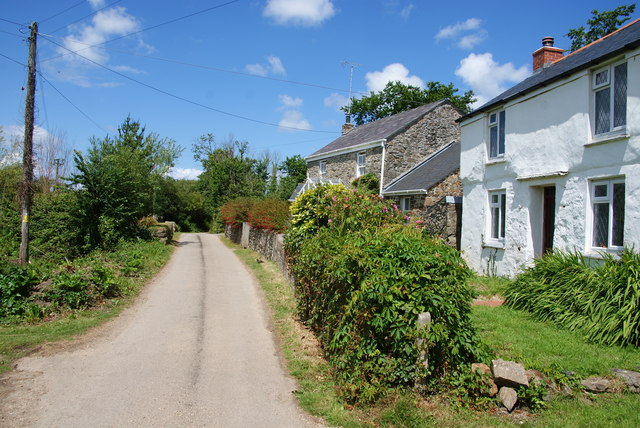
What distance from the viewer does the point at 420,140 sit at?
24.3 metres

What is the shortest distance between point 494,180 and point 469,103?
31.7 metres

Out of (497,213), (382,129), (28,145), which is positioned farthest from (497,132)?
(28,145)

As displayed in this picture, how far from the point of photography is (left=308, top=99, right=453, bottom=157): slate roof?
24156 mm

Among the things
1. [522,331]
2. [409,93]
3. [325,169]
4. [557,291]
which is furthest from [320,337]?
[409,93]

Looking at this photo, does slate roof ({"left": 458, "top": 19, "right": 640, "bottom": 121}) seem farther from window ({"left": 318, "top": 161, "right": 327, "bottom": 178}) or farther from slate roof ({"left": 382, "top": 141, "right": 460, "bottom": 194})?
window ({"left": 318, "top": 161, "right": 327, "bottom": 178})

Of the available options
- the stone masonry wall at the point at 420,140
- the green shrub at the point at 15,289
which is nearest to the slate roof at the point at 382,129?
the stone masonry wall at the point at 420,140

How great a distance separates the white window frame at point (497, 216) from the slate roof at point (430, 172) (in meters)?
4.35

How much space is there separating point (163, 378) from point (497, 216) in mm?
11687

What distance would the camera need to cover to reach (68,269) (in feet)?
35.5

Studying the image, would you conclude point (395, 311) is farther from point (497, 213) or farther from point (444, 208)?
point (444, 208)

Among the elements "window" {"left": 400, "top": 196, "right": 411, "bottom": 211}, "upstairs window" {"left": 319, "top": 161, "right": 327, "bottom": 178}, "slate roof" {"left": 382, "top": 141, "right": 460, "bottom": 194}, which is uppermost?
"upstairs window" {"left": 319, "top": 161, "right": 327, "bottom": 178}

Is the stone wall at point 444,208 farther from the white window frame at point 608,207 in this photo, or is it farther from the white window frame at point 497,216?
the white window frame at point 608,207

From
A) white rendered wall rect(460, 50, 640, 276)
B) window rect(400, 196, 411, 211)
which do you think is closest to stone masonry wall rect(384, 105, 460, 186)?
window rect(400, 196, 411, 211)

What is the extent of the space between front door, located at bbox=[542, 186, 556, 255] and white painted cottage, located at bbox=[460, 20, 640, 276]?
Answer: 0.03m
